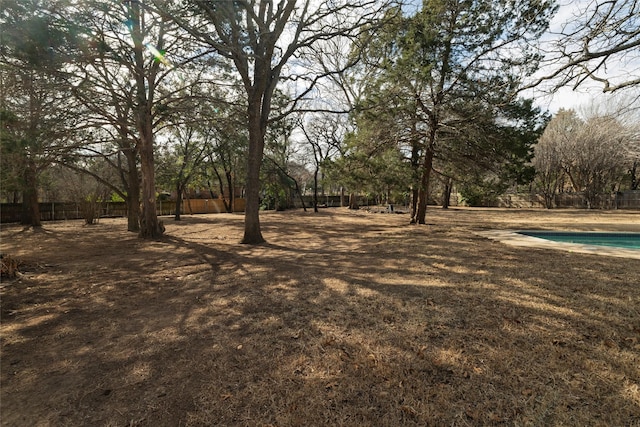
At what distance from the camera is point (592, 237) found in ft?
32.2

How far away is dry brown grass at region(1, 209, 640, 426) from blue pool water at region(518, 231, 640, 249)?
16.4 ft

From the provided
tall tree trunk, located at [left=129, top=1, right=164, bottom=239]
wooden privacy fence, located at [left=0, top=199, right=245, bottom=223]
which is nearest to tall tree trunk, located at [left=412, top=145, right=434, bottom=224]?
tall tree trunk, located at [left=129, top=1, right=164, bottom=239]

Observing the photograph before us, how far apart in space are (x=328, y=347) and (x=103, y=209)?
24.7 m

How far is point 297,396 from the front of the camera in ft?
6.79

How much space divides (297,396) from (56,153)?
32.0 feet

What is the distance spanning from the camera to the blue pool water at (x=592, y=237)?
915cm

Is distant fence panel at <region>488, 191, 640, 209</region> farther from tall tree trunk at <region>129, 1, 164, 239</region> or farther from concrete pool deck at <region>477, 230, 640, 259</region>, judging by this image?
tall tree trunk at <region>129, 1, 164, 239</region>

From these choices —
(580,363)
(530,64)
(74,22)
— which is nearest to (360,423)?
(580,363)

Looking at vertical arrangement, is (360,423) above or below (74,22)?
below

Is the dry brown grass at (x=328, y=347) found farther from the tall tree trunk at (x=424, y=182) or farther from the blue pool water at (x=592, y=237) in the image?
the tall tree trunk at (x=424, y=182)

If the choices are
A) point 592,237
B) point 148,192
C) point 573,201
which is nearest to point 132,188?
point 148,192

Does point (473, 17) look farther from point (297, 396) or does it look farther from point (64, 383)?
point (64, 383)

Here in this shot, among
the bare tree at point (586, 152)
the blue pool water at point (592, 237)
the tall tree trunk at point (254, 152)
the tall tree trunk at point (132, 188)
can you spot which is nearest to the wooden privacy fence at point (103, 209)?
the tall tree trunk at point (132, 188)

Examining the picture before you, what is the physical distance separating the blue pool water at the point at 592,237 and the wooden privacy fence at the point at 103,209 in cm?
2277
